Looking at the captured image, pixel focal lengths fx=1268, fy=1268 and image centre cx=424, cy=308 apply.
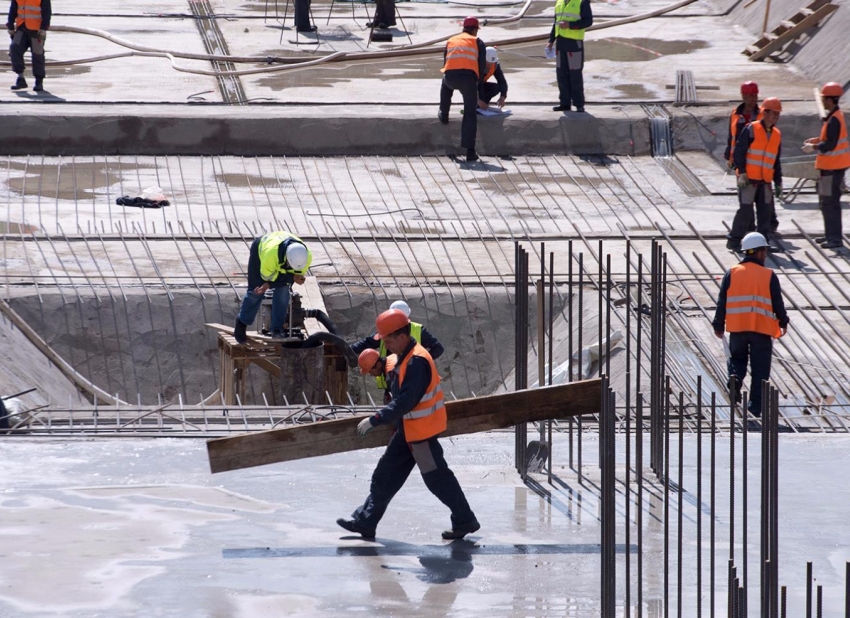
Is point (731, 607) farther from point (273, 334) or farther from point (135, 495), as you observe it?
point (273, 334)

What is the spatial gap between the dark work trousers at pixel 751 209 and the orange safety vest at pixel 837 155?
67 cm

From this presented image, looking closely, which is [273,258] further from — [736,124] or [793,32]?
[793,32]

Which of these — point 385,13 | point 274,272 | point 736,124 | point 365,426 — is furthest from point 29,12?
point 365,426

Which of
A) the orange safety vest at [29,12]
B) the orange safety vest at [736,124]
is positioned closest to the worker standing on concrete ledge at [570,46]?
the orange safety vest at [736,124]

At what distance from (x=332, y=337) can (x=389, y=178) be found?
547 centimetres

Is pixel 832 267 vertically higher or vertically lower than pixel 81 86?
lower

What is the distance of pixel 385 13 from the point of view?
21.4 metres

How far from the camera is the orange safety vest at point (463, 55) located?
51.1 ft

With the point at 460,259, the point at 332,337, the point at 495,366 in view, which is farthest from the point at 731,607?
the point at 460,259

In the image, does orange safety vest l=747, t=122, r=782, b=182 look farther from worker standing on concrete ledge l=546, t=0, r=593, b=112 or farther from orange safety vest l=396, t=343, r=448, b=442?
orange safety vest l=396, t=343, r=448, b=442

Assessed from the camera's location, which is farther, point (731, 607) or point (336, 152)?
point (336, 152)

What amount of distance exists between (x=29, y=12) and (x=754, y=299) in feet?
35.7

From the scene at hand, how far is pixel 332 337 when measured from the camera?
10.5 meters

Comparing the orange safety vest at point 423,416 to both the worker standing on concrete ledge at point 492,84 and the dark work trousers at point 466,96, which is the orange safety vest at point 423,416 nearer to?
the dark work trousers at point 466,96
